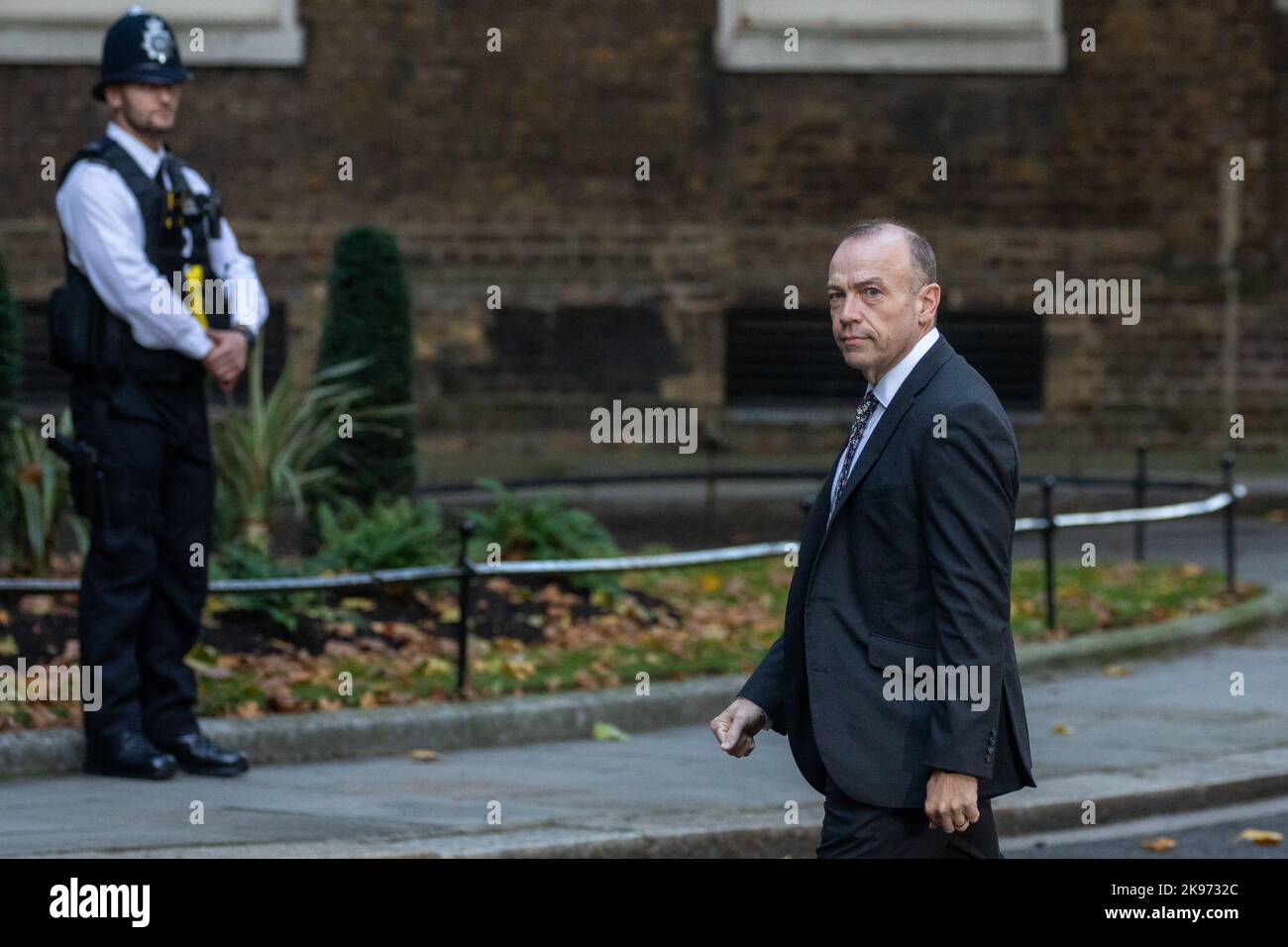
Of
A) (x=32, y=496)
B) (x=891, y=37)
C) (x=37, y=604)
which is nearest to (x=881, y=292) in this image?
(x=37, y=604)

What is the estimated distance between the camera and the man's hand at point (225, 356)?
784cm

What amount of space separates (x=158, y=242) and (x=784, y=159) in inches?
495

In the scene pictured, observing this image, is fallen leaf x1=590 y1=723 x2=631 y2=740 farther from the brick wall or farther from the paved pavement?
the brick wall

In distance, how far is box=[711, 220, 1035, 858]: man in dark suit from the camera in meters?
4.44

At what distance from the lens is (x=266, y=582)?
29.3 feet

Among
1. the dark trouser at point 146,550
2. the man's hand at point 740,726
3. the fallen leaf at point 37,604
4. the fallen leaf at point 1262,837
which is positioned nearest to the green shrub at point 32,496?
the fallen leaf at point 37,604

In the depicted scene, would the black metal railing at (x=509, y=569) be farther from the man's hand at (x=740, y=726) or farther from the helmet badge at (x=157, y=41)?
the man's hand at (x=740, y=726)

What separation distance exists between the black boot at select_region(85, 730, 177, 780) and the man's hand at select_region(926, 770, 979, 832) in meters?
4.13

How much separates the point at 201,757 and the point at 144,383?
1321 millimetres

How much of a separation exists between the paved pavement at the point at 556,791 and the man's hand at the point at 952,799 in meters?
2.72

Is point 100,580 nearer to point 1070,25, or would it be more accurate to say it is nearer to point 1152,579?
point 1152,579

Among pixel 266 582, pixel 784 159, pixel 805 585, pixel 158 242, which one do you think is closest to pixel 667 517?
pixel 784 159

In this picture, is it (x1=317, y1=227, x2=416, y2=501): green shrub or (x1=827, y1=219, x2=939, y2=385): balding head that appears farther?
(x1=317, y1=227, x2=416, y2=501): green shrub

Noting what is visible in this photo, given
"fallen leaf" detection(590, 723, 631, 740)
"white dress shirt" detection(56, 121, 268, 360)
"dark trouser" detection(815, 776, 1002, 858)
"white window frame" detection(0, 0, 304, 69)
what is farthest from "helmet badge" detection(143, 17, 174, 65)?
"white window frame" detection(0, 0, 304, 69)
